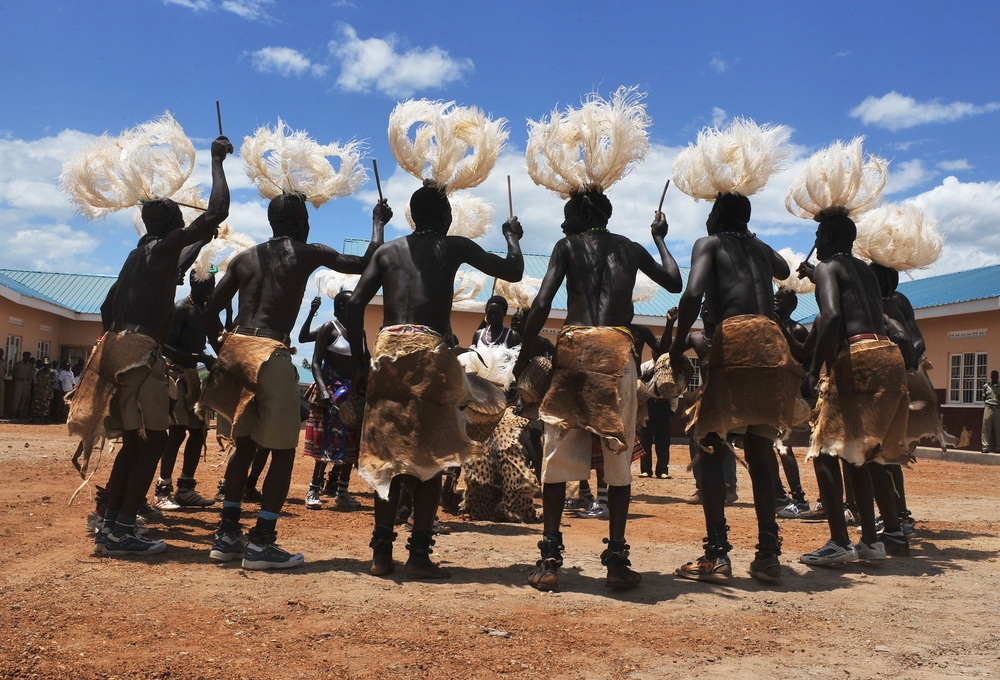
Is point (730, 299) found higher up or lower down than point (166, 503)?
higher up

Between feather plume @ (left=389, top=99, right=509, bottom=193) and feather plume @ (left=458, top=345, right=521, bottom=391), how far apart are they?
2.27 m

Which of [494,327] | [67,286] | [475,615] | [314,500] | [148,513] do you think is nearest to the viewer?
[475,615]

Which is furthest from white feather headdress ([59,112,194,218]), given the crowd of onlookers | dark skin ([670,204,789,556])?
the crowd of onlookers

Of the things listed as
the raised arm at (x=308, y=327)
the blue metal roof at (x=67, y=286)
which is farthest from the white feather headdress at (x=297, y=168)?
the blue metal roof at (x=67, y=286)

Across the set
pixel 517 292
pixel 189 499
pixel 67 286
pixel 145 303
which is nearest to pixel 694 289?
pixel 145 303

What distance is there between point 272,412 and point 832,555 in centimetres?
351

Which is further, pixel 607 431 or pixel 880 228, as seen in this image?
pixel 880 228

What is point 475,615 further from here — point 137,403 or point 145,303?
point 145,303

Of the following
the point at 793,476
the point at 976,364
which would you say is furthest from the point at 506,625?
the point at 976,364

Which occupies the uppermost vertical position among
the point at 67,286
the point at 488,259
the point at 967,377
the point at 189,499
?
the point at 67,286

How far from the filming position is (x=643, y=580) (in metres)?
4.80

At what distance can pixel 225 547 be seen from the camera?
197 inches

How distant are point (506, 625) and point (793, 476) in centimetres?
505

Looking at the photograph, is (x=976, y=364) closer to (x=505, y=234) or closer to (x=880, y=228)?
(x=880, y=228)
